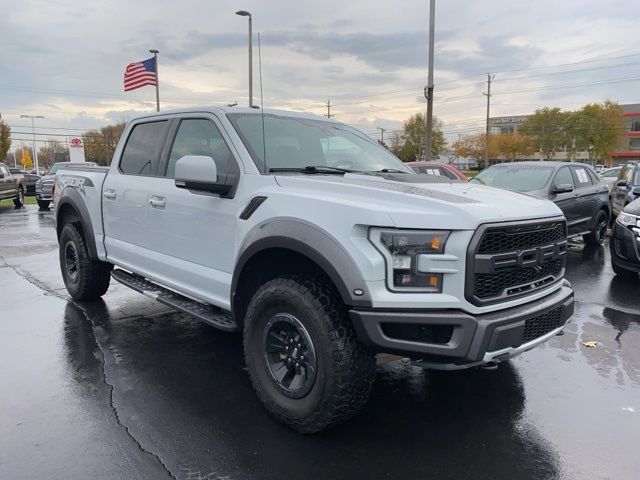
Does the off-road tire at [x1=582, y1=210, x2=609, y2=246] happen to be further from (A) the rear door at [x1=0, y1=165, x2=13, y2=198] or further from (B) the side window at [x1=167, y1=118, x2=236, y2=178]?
(A) the rear door at [x1=0, y1=165, x2=13, y2=198]

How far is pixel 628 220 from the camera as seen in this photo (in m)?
7.20

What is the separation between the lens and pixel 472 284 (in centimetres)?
270

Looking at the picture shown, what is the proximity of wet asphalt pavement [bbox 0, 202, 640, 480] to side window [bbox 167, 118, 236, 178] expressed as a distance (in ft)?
5.41

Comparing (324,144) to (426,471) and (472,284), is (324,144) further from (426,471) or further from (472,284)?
(426,471)

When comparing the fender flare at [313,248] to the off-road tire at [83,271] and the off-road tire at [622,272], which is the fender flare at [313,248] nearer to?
the off-road tire at [83,271]

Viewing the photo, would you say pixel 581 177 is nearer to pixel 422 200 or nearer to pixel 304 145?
pixel 304 145

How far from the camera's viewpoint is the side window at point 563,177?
9.42 m

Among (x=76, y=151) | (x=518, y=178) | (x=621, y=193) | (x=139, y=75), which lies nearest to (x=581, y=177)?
(x=518, y=178)

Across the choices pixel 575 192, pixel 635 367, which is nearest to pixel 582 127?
pixel 575 192

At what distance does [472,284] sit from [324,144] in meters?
1.95

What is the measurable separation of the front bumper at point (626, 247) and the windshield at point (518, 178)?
1949 millimetres

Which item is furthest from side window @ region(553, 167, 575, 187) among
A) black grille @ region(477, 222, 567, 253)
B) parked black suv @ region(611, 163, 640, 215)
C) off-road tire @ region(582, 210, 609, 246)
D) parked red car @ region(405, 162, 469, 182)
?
black grille @ region(477, 222, 567, 253)

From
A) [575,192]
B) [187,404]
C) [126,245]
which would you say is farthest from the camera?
[575,192]

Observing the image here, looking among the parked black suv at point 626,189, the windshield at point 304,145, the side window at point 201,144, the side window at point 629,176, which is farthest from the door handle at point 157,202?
the side window at point 629,176
